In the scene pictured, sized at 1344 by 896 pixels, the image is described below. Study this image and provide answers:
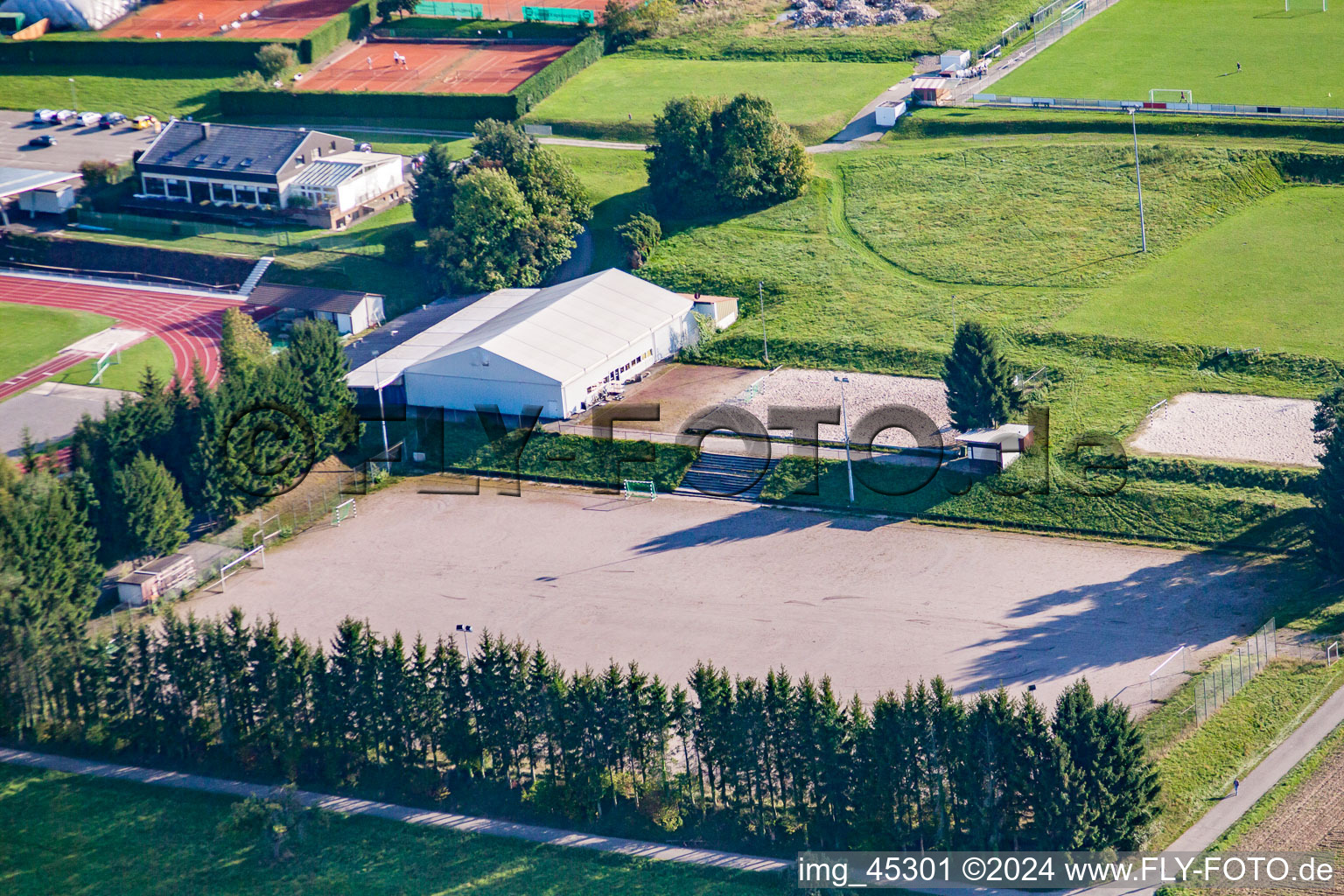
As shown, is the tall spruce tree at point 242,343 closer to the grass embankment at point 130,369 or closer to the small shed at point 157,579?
the grass embankment at point 130,369

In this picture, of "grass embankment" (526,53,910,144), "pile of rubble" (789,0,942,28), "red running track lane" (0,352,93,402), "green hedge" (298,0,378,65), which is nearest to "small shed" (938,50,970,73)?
"grass embankment" (526,53,910,144)

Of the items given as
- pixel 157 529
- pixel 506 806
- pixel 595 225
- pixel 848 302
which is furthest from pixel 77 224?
pixel 506 806

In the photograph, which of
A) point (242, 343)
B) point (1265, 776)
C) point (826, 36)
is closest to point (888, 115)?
point (826, 36)

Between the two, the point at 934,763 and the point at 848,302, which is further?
the point at 848,302

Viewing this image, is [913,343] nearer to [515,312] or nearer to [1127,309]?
[1127,309]

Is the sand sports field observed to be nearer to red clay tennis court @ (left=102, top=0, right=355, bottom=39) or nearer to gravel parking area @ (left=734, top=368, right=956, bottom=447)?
gravel parking area @ (left=734, top=368, right=956, bottom=447)

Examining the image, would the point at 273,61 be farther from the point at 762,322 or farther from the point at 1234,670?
the point at 1234,670
